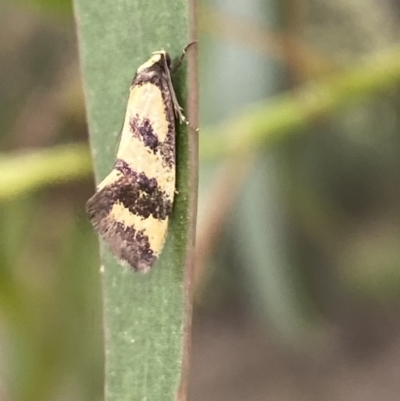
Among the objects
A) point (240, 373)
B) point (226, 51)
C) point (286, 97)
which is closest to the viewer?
point (286, 97)

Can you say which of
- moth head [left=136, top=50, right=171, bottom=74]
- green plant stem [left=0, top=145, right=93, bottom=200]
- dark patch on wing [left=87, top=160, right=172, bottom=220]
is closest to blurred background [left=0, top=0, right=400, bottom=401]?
green plant stem [left=0, top=145, right=93, bottom=200]

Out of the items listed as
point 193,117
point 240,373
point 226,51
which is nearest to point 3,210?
point 226,51

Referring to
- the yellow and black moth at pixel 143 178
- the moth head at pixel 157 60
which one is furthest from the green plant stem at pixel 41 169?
the moth head at pixel 157 60

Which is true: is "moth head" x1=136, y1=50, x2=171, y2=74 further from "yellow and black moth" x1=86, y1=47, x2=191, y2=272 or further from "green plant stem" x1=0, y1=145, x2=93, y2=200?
"green plant stem" x1=0, y1=145, x2=93, y2=200

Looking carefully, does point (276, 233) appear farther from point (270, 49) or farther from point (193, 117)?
point (193, 117)

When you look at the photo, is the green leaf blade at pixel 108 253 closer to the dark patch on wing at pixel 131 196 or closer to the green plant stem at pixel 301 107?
the dark patch on wing at pixel 131 196
